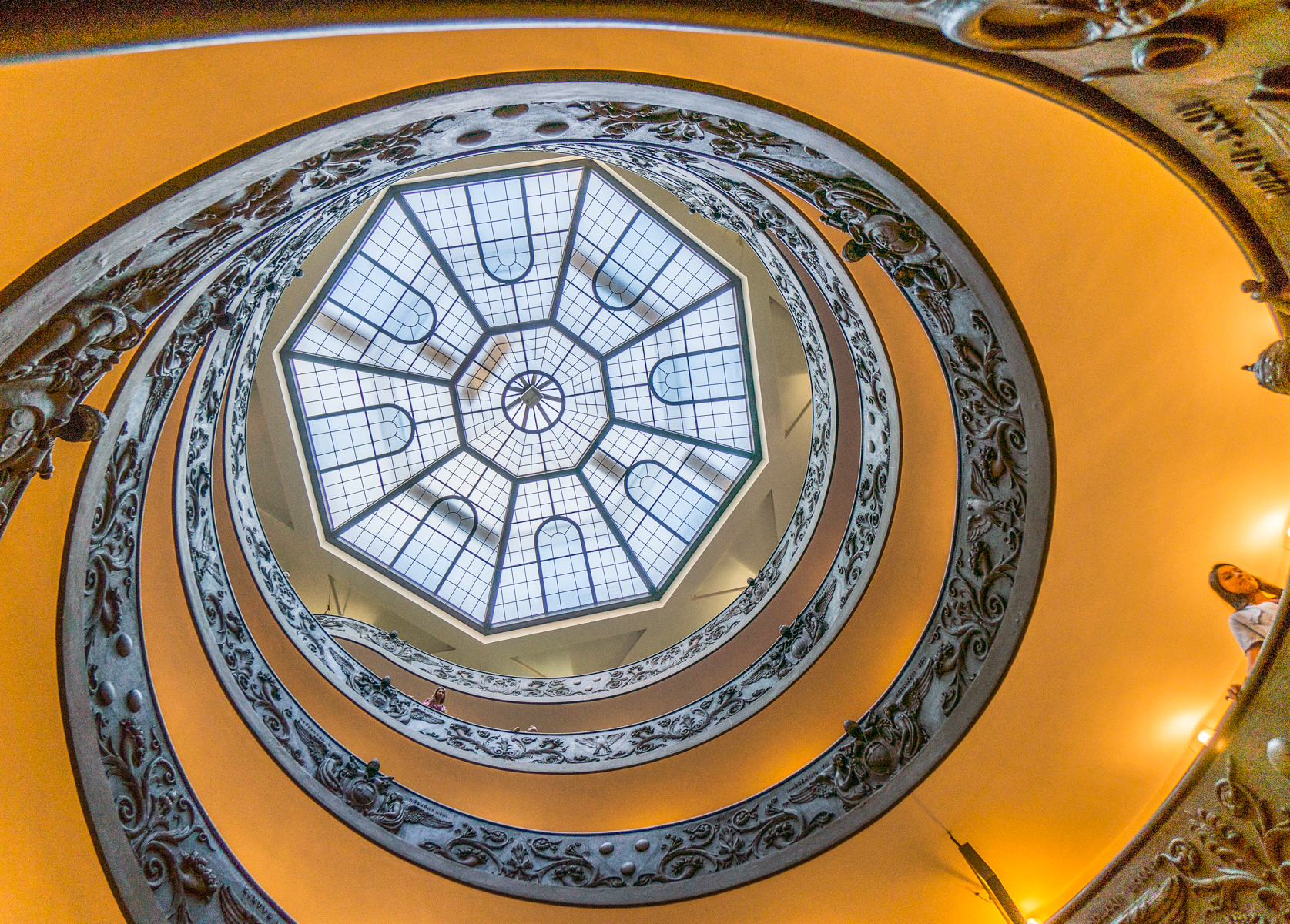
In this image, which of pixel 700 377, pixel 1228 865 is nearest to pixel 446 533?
pixel 700 377

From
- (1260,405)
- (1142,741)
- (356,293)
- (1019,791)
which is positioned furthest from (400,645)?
(1260,405)

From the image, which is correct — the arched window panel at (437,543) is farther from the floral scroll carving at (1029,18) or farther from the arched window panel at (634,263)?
A: the floral scroll carving at (1029,18)

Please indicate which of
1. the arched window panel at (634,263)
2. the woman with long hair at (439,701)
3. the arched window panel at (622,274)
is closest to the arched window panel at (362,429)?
the arched window panel at (622,274)

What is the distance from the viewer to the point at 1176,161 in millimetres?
2842

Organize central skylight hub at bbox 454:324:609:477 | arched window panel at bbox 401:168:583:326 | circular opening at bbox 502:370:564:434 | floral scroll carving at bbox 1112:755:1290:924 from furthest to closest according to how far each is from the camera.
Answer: circular opening at bbox 502:370:564:434 < central skylight hub at bbox 454:324:609:477 < arched window panel at bbox 401:168:583:326 < floral scroll carving at bbox 1112:755:1290:924

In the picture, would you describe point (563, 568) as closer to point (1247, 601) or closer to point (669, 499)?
point (669, 499)

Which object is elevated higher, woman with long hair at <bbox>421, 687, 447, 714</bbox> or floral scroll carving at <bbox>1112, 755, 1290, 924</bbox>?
woman with long hair at <bbox>421, 687, 447, 714</bbox>

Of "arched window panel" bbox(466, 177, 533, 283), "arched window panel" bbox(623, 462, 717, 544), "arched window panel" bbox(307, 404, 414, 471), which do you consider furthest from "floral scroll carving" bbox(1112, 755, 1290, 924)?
"arched window panel" bbox(307, 404, 414, 471)

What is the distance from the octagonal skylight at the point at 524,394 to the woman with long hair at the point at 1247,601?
31.6 feet

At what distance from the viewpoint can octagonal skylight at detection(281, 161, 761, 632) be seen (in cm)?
1323

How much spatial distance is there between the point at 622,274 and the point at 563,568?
7.27 m

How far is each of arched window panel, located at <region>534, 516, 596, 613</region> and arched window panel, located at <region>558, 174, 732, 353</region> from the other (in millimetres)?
4723

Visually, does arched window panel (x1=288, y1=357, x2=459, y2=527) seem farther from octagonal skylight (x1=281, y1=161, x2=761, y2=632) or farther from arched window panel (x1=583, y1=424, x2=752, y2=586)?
arched window panel (x1=583, y1=424, x2=752, y2=586)

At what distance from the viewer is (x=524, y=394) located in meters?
15.0
